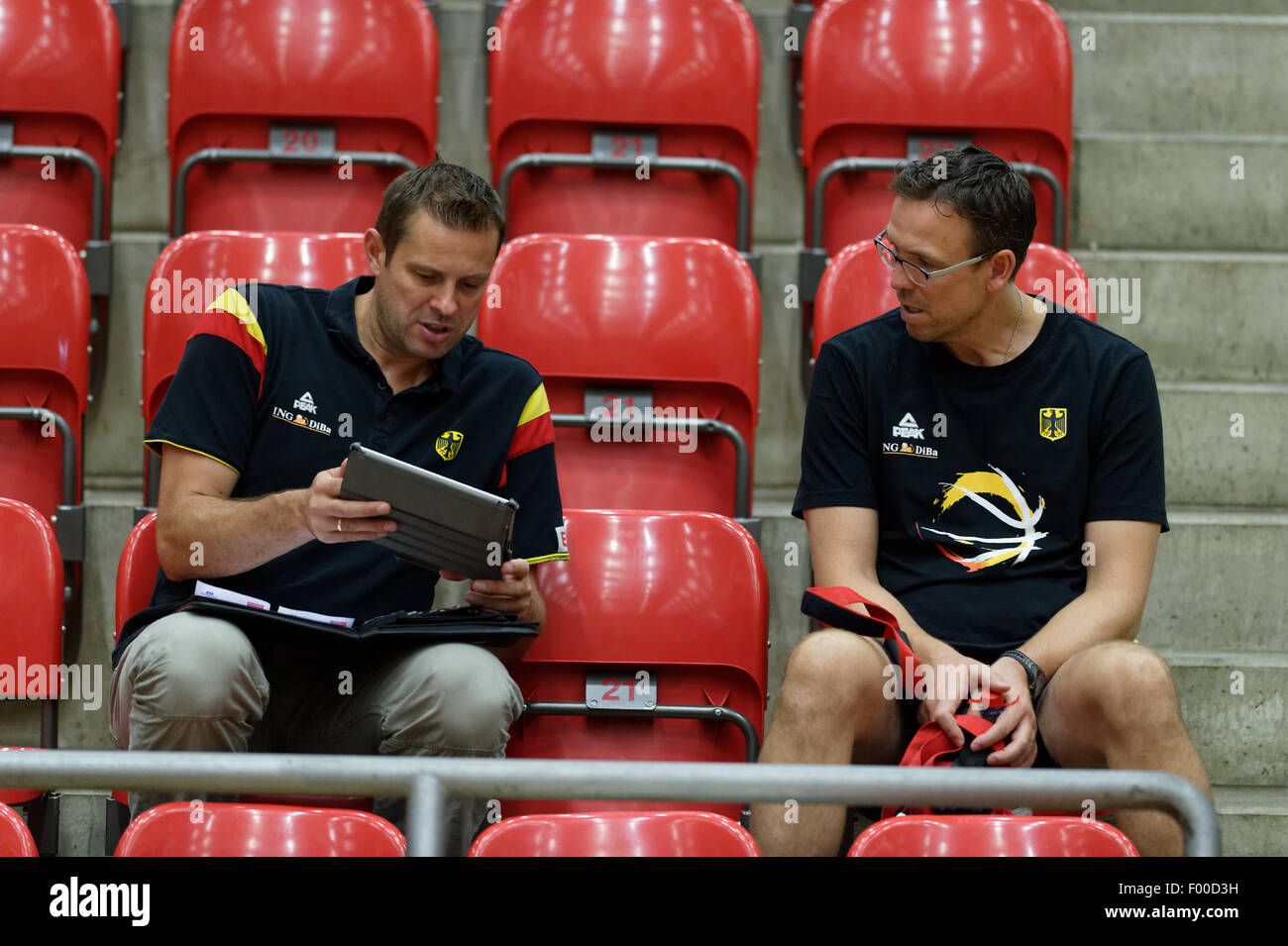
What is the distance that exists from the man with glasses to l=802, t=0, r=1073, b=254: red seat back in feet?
2.14

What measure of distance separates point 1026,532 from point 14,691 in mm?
A: 1026

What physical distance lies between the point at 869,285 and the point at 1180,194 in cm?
72

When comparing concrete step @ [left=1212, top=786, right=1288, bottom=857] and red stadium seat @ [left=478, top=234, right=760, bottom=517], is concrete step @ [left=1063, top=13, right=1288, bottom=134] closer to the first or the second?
red stadium seat @ [left=478, top=234, right=760, bottom=517]

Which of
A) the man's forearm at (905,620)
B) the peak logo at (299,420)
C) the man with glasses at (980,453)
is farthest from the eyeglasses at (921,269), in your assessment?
the peak logo at (299,420)

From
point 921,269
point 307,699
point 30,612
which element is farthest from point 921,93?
point 30,612

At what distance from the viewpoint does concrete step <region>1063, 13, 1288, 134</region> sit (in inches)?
90.8

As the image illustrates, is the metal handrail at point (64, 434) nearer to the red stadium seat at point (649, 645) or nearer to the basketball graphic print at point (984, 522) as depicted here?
the red stadium seat at point (649, 645)

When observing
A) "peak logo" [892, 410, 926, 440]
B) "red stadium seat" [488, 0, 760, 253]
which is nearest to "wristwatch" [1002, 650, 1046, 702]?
"peak logo" [892, 410, 926, 440]

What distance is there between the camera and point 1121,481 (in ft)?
4.67

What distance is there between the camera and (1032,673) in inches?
51.6

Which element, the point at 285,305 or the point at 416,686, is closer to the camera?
the point at 416,686

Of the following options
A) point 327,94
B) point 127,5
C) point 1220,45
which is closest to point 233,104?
point 327,94

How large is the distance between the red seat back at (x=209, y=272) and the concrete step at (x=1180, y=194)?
3.81 feet
